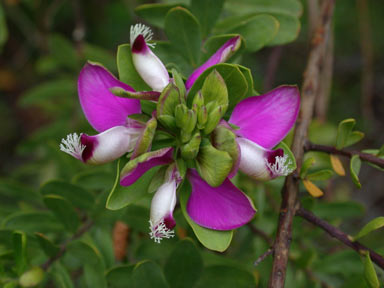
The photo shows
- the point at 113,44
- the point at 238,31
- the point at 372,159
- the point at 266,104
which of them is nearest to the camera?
the point at 266,104

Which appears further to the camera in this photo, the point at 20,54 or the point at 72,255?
the point at 20,54

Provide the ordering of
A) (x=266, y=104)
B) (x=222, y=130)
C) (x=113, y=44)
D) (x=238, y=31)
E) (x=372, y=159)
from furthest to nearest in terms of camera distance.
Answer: (x=113, y=44), (x=238, y=31), (x=372, y=159), (x=266, y=104), (x=222, y=130)

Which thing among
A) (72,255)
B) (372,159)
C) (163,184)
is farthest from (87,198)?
(372,159)

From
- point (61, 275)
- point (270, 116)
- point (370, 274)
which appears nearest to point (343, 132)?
point (270, 116)

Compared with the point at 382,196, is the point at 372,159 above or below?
above

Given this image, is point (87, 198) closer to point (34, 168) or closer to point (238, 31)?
point (238, 31)

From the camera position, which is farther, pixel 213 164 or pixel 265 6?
pixel 265 6

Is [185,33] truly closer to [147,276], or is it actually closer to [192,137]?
[192,137]

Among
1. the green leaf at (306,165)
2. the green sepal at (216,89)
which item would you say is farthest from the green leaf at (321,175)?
the green sepal at (216,89)
